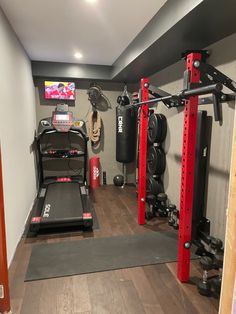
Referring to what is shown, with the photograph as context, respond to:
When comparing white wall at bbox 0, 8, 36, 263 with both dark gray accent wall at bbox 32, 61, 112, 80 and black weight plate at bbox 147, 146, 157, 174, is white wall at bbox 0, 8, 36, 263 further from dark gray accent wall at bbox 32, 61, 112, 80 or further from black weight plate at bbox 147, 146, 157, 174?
black weight plate at bbox 147, 146, 157, 174

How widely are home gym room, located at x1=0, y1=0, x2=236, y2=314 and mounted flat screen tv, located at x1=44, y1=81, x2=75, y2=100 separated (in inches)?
12.4

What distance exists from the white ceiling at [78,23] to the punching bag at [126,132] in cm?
117

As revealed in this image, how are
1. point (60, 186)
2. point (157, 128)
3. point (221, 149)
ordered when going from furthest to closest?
point (60, 186) → point (157, 128) → point (221, 149)

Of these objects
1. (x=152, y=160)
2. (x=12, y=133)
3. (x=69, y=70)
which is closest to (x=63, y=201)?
(x=12, y=133)

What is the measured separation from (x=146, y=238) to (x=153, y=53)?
223cm

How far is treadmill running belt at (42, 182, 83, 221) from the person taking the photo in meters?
3.05

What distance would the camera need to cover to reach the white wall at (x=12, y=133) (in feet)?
7.36

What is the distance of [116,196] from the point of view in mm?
4414

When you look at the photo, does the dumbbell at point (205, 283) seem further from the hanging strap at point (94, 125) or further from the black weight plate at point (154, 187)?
the hanging strap at point (94, 125)

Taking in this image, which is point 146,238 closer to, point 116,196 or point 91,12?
point 116,196

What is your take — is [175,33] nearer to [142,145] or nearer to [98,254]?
[142,145]

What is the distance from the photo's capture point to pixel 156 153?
3.58 meters

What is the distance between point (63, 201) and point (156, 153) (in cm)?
158

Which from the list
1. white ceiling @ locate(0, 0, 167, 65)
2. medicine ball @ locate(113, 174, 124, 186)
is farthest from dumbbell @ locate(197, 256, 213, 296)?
medicine ball @ locate(113, 174, 124, 186)
